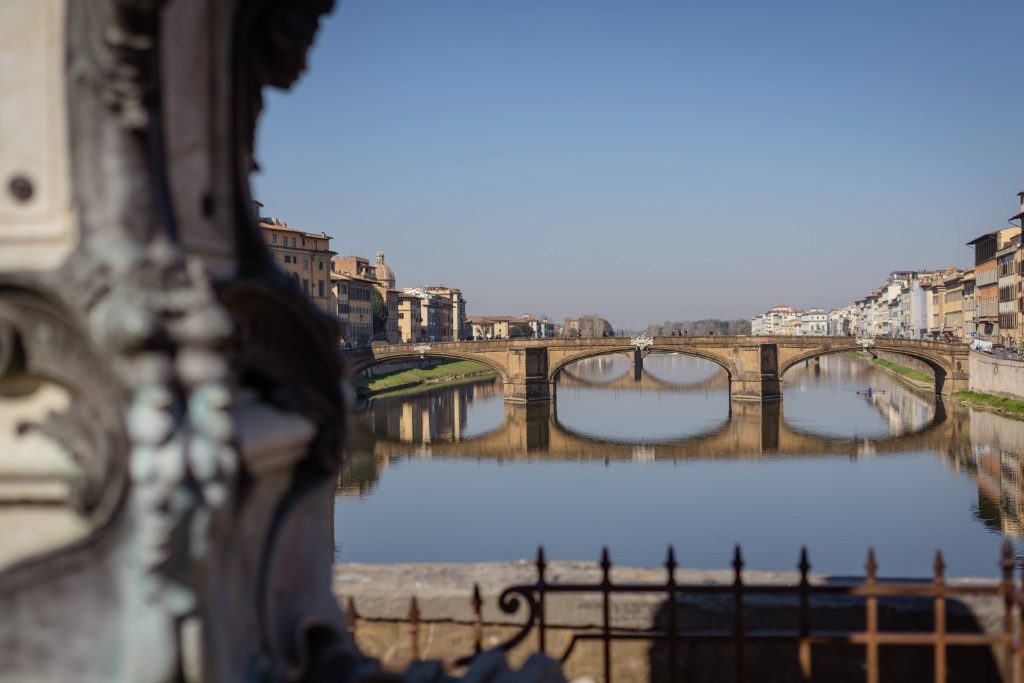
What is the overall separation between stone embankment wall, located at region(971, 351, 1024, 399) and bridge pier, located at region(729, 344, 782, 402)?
935 centimetres

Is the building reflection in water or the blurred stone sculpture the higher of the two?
the blurred stone sculpture

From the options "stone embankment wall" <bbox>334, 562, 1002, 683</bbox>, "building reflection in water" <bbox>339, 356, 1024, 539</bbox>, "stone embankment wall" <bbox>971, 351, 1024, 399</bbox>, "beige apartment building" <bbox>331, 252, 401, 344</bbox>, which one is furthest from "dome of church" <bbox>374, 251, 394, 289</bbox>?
"stone embankment wall" <bbox>334, 562, 1002, 683</bbox>

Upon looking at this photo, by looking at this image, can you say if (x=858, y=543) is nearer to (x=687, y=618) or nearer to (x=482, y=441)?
(x=687, y=618)

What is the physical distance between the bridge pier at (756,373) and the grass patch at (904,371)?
12454mm

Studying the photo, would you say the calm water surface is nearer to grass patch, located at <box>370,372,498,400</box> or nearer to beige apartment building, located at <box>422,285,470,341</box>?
grass patch, located at <box>370,372,498,400</box>

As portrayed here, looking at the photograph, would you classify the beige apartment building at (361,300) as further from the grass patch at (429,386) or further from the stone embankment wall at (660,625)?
the stone embankment wall at (660,625)

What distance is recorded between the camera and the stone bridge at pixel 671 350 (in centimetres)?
4478

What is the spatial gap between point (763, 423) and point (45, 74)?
125 feet

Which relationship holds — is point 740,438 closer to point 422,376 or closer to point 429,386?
point 429,386

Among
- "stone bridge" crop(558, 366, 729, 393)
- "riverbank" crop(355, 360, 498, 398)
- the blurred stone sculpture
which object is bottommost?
"stone bridge" crop(558, 366, 729, 393)

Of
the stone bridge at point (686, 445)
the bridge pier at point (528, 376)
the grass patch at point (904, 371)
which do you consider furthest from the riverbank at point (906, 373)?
the bridge pier at point (528, 376)

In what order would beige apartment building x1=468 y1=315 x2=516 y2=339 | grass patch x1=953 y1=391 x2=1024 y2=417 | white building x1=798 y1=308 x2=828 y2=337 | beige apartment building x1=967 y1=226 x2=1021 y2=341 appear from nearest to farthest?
grass patch x1=953 y1=391 x2=1024 y2=417
beige apartment building x1=967 y1=226 x2=1021 y2=341
beige apartment building x1=468 y1=315 x2=516 y2=339
white building x1=798 y1=308 x2=828 y2=337

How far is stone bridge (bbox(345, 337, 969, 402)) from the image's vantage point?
4478cm

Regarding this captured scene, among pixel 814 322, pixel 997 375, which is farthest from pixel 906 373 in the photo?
pixel 814 322
